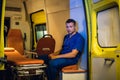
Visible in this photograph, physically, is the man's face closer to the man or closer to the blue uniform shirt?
the man

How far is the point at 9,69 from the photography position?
424 centimetres

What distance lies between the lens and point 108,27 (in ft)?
10.9

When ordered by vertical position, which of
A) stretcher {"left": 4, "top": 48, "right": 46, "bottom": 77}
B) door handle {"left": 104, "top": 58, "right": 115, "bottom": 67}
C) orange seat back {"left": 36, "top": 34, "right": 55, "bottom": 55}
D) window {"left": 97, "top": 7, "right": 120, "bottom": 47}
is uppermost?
window {"left": 97, "top": 7, "right": 120, "bottom": 47}

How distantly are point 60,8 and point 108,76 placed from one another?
3.13 meters

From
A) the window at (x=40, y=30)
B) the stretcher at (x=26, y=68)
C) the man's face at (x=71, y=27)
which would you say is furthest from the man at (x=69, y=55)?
the window at (x=40, y=30)

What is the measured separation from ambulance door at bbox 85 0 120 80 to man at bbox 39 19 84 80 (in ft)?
1.88

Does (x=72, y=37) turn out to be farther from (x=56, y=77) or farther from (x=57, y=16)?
(x=57, y=16)

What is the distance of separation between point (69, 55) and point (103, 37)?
3.45 ft

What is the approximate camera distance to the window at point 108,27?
3.10m

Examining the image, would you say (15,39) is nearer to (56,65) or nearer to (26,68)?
(56,65)

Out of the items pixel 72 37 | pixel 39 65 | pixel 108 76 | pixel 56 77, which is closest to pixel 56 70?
pixel 56 77

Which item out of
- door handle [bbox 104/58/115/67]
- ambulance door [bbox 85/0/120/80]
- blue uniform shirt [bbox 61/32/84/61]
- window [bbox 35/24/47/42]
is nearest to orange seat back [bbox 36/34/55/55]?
blue uniform shirt [bbox 61/32/84/61]

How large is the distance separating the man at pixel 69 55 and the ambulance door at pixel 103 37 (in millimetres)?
574

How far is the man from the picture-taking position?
4.31 m
